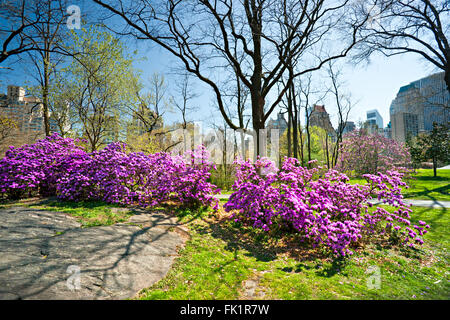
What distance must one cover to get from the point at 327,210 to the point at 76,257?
526 cm

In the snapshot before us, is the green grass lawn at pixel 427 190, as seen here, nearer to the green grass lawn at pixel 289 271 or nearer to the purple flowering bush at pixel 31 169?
the green grass lawn at pixel 289 271

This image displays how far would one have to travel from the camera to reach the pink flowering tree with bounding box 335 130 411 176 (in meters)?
14.7

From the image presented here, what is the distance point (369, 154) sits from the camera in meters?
15.1

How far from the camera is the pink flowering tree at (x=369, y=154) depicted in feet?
48.2

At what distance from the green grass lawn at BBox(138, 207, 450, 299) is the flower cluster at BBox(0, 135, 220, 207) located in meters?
1.84

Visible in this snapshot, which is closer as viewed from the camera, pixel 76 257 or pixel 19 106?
pixel 76 257

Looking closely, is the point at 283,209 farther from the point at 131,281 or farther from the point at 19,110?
the point at 19,110

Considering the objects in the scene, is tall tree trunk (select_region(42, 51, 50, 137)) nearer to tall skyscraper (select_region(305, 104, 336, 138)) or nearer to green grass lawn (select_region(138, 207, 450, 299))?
green grass lawn (select_region(138, 207, 450, 299))

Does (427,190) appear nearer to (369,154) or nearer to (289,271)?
(369,154)

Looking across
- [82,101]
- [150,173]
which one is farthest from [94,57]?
[150,173]

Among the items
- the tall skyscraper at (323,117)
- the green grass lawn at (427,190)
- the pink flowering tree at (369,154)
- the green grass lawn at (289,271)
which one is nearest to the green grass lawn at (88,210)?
the green grass lawn at (289,271)

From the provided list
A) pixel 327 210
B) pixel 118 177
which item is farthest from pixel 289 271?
pixel 118 177

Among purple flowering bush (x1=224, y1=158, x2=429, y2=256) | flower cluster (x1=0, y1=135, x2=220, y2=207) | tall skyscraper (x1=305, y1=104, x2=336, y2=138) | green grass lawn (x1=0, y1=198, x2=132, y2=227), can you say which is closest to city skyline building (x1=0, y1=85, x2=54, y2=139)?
flower cluster (x1=0, y1=135, x2=220, y2=207)
